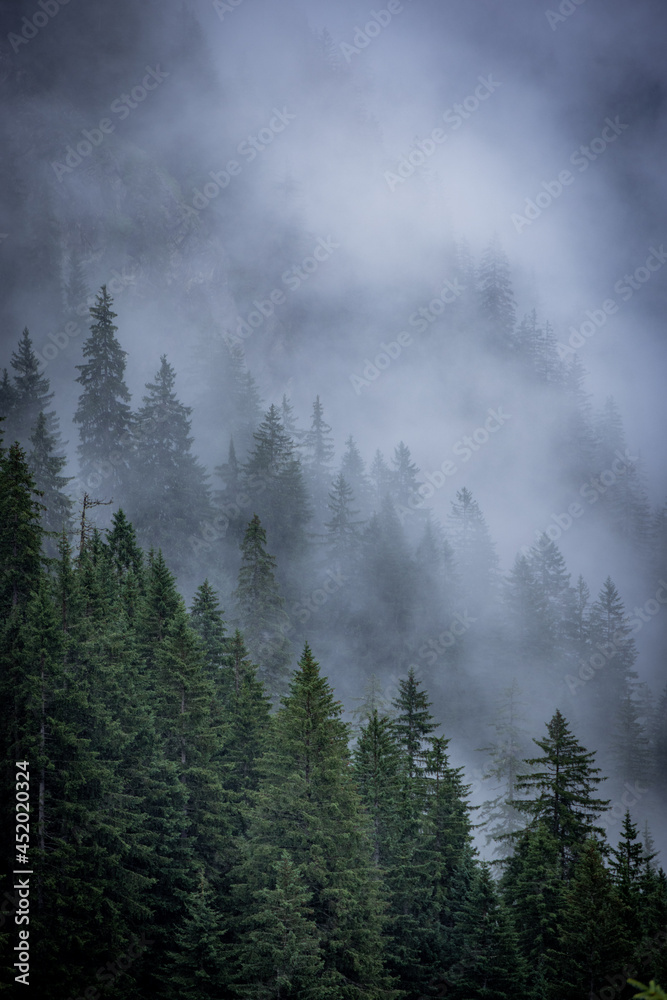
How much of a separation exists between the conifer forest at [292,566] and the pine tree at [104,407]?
30 cm

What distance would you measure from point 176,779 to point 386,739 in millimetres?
7742

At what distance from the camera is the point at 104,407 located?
5153 centimetres

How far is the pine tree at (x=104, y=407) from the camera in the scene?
51.3 metres

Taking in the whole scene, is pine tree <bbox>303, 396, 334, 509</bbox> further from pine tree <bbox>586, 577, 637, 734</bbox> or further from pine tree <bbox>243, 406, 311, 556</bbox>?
pine tree <bbox>586, 577, 637, 734</bbox>

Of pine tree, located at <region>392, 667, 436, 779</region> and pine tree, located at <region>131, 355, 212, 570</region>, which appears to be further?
pine tree, located at <region>131, 355, 212, 570</region>

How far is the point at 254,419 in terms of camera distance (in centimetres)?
7538

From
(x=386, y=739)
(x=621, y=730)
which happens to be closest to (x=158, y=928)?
(x=386, y=739)

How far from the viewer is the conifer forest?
18078 millimetres

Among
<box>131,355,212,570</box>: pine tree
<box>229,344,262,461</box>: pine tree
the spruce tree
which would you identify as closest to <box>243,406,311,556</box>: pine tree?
<box>131,355,212,570</box>: pine tree

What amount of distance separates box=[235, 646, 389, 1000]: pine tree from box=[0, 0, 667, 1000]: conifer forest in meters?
0.13

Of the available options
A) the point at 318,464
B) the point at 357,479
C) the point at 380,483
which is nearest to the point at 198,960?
the point at 318,464

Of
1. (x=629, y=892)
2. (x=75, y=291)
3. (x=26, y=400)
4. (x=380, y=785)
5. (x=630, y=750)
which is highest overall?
(x=75, y=291)

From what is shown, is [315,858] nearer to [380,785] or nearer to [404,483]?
[380,785]

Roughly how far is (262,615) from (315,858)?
2310 centimetres
